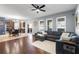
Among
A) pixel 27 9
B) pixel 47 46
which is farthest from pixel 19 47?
pixel 27 9

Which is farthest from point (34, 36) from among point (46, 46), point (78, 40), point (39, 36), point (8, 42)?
point (78, 40)

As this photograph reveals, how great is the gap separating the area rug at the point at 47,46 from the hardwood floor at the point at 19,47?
77mm

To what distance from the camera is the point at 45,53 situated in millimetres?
2273

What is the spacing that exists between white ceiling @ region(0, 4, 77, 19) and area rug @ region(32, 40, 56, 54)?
598 mm

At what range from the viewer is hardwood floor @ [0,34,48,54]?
2246mm

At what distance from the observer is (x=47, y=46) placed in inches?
89.3

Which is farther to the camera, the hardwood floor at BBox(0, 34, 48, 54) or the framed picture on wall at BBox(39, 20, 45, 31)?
the framed picture on wall at BBox(39, 20, 45, 31)

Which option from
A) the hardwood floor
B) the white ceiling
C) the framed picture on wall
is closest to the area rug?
the hardwood floor

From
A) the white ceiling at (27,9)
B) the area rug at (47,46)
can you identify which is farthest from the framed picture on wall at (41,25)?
the area rug at (47,46)

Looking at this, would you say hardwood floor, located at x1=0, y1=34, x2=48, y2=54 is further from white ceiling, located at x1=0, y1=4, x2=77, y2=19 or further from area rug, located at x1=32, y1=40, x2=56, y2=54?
white ceiling, located at x1=0, y1=4, x2=77, y2=19

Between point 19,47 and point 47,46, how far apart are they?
1.96ft

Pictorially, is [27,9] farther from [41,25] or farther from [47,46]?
[47,46]

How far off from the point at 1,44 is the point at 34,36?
2.35ft

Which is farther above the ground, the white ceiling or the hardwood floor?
the white ceiling
